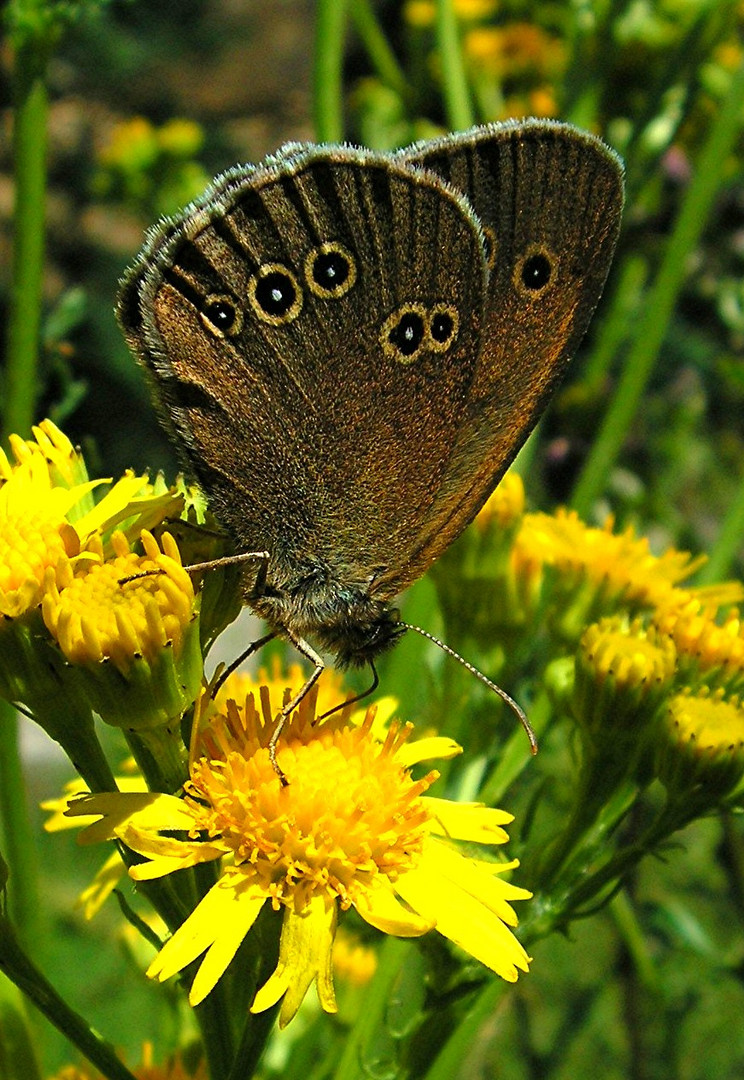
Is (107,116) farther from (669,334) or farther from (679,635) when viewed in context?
(679,635)

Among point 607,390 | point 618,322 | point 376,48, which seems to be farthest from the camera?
point 607,390

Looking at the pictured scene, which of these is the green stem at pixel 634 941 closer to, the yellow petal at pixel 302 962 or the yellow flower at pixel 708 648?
the yellow flower at pixel 708 648

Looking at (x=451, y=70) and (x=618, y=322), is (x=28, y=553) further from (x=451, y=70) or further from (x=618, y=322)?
(x=618, y=322)

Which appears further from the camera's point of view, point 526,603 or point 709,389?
point 709,389

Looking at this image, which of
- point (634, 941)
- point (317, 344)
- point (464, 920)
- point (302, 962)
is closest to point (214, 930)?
point (302, 962)

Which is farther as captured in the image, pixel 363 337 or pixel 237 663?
pixel 363 337

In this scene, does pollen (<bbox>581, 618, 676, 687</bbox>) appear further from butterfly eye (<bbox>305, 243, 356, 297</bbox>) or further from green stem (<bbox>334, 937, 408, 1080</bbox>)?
butterfly eye (<bbox>305, 243, 356, 297</bbox>)

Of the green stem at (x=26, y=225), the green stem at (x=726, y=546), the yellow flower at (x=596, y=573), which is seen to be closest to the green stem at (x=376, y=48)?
the green stem at (x=26, y=225)

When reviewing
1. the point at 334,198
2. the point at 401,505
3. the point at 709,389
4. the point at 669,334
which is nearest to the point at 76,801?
the point at 401,505
